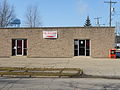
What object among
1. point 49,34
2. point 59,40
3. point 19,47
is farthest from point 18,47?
point 59,40

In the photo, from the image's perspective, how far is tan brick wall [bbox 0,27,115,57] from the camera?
26.4 m

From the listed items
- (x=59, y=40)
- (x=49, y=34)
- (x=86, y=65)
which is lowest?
(x=86, y=65)

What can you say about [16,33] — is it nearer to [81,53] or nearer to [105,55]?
[81,53]

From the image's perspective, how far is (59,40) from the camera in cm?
2681

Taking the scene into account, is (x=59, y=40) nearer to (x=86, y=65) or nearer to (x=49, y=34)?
(x=49, y=34)

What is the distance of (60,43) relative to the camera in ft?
87.8

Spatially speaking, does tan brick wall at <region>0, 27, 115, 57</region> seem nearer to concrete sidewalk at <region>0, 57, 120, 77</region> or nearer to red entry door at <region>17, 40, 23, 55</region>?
red entry door at <region>17, 40, 23, 55</region>

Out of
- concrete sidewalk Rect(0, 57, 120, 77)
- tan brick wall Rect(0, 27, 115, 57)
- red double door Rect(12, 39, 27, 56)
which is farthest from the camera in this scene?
red double door Rect(12, 39, 27, 56)

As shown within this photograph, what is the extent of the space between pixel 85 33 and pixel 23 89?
18575 mm

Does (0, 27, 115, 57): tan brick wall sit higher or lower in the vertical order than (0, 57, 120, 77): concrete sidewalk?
higher

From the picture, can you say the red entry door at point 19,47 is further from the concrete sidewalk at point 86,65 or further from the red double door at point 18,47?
the concrete sidewalk at point 86,65

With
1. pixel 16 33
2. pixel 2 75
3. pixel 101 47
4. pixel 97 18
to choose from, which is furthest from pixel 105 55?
pixel 97 18

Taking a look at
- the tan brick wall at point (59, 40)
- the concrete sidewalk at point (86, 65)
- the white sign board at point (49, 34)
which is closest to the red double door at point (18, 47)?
the tan brick wall at point (59, 40)

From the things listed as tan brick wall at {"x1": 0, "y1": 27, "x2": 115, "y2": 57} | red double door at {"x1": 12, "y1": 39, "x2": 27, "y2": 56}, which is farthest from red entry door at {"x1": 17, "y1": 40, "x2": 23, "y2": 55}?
tan brick wall at {"x1": 0, "y1": 27, "x2": 115, "y2": 57}
